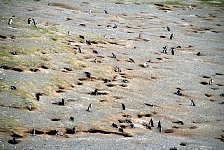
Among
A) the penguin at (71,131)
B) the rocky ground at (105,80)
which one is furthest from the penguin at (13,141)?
the penguin at (71,131)

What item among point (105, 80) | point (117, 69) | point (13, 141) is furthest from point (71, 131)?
point (117, 69)

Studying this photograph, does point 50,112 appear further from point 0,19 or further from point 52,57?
point 0,19

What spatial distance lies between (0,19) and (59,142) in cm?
1676

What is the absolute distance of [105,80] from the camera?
840 inches

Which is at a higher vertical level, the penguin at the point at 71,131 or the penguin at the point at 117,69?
the penguin at the point at 117,69

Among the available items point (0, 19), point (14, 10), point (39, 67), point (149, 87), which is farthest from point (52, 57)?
point (14, 10)

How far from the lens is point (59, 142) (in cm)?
1409

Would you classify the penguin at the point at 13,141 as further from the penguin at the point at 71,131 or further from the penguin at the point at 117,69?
the penguin at the point at 117,69

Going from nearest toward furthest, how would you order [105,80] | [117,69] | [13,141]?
1. [13,141]
2. [105,80]
3. [117,69]

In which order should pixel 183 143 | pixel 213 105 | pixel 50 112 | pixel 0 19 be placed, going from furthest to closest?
pixel 0 19
pixel 213 105
pixel 50 112
pixel 183 143

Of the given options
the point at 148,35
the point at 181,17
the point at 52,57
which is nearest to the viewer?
the point at 52,57

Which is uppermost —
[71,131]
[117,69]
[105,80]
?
[117,69]

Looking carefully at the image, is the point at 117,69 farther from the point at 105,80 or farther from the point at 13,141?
the point at 13,141

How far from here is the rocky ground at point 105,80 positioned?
1526 centimetres
